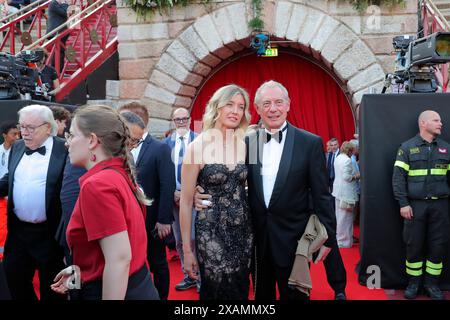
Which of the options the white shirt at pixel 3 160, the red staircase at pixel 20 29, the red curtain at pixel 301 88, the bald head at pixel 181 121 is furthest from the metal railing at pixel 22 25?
the bald head at pixel 181 121

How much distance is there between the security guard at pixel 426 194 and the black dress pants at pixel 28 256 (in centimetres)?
297

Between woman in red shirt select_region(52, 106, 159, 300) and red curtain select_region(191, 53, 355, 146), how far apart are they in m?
6.60

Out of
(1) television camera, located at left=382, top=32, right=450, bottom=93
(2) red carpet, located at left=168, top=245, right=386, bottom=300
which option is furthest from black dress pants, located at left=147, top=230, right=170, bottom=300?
(1) television camera, located at left=382, top=32, right=450, bottom=93

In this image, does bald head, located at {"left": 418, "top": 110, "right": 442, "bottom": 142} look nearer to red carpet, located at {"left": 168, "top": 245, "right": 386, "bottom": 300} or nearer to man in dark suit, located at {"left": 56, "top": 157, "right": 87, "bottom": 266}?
red carpet, located at {"left": 168, "top": 245, "right": 386, "bottom": 300}

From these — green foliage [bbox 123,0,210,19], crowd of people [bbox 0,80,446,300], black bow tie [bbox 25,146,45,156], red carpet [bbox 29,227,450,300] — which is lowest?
red carpet [bbox 29,227,450,300]

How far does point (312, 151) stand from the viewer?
9.24 ft

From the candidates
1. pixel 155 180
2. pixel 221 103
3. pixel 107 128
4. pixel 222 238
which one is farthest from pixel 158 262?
pixel 107 128

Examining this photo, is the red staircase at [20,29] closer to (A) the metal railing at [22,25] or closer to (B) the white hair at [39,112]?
(A) the metal railing at [22,25]

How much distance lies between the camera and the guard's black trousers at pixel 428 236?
13.9 feet

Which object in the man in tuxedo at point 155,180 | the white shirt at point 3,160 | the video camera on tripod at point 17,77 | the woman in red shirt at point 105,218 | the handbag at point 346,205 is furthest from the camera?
the handbag at point 346,205

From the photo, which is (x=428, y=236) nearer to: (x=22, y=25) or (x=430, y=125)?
(x=430, y=125)

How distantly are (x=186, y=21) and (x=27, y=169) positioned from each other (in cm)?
485

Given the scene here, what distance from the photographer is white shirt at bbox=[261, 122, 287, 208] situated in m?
2.80

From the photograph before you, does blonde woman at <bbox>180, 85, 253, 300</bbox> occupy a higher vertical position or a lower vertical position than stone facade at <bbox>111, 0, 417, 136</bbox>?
lower
